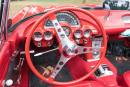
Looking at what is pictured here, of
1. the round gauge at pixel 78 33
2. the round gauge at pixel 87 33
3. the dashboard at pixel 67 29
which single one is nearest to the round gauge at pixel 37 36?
the dashboard at pixel 67 29

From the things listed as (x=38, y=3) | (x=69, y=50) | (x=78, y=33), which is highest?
(x=38, y=3)

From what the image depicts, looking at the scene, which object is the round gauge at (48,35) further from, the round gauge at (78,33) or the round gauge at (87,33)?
the round gauge at (87,33)

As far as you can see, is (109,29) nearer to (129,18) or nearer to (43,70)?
(129,18)

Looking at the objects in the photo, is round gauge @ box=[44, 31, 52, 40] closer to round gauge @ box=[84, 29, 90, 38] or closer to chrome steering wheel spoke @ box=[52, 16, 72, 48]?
chrome steering wheel spoke @ box=[52, 16, 72, 48]

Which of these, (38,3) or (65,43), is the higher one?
(38,3)

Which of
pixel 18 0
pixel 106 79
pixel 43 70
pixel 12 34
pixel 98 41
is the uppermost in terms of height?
pixel 18 0

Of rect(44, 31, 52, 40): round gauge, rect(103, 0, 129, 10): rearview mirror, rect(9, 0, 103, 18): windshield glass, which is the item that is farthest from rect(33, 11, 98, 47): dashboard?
rect(103, 0, 129, 10): rearview mirror

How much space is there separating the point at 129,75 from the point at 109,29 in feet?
1.95

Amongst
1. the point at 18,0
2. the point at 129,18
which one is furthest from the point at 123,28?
the point at 18,0

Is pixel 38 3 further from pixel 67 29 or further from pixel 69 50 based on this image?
pixel 69 50

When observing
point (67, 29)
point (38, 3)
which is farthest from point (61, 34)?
point (38, 3)

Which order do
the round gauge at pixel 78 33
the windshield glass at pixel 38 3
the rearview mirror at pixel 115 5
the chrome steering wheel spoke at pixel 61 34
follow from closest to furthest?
the chrome steering wheel spoke at pixel 61 34 < the windshield glass at pixel 38 3 < the round gauge at pixel 78 33 < the rearview mirror at pixel 115 5

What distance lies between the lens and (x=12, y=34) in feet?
3.81

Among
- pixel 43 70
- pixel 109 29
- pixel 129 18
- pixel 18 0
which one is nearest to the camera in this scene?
pixel 18 0
